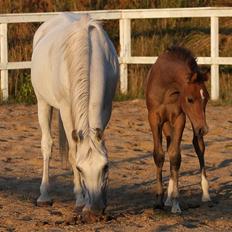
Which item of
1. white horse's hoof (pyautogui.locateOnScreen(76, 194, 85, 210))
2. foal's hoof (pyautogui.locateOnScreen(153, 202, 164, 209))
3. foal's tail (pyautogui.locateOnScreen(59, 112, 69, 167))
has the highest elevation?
foal's tail (pyautogui.locateOnScreen(59, 112, 69, 167))

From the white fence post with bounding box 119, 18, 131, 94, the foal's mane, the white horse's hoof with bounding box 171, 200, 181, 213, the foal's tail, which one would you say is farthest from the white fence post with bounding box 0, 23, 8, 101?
the white horse's hoof with bounding box 171, 200, 181, 213

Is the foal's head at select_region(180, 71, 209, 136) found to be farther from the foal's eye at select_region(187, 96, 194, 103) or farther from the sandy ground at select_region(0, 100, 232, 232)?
the sandy ground at select_region(0, 100, 232, 232)

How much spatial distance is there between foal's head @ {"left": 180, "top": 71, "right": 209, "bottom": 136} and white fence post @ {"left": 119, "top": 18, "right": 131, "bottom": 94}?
8322 mm

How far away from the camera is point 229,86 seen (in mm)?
16328

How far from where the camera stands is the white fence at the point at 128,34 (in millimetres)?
15547

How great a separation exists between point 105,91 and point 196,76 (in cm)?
80

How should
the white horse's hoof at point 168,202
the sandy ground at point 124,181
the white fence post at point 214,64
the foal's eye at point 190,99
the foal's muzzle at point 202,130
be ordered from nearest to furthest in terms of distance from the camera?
1. the sandy ground at point 124,181
2. the foal's muzzle at point 202,130
3. the foal's eye at point 190,99
4. the white horse's hoof at point 168,202
5. the white fence post at point 214,64

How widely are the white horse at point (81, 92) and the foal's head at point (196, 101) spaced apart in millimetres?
686

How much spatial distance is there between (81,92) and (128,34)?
29.9 feet

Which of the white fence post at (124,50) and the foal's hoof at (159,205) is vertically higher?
the white fence post at (124,50)

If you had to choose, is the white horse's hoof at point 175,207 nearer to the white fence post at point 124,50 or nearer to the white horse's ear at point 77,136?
the white horse's ear at point 77,136

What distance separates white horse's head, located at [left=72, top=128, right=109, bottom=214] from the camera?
281 inches

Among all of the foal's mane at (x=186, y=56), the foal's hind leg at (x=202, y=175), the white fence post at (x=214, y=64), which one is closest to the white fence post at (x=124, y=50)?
the white fence post at (x=214, y=64)

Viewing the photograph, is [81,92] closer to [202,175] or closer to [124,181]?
[202,175]
